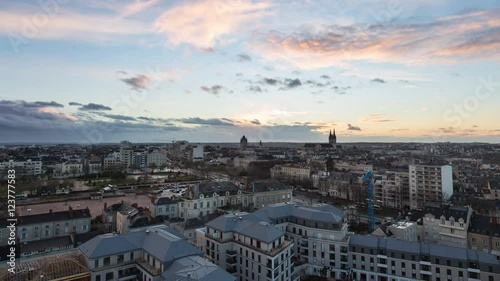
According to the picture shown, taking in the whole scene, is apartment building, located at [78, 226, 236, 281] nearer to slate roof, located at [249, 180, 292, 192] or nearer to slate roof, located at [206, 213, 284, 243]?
slate roof, located at [206, 213, 284, 243]

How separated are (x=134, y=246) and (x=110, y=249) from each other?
141 cm

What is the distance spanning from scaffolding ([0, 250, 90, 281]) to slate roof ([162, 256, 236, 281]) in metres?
5.27

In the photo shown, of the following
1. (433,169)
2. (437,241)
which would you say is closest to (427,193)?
(433,169)

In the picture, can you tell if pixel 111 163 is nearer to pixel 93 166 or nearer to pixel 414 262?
pixel 93 166

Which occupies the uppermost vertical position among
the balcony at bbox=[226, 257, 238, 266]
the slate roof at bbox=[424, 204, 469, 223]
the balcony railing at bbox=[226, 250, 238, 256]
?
the slate roof at bbox=[424, 204, 469, 223]

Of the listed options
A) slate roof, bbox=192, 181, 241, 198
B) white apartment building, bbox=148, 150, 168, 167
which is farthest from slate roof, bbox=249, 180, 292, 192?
white apartment building, bbox=148, 150, 168, 167

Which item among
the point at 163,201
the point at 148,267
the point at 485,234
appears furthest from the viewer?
the point at 163,201

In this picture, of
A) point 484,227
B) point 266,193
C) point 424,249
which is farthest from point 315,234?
point 484,227

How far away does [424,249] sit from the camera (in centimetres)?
2377

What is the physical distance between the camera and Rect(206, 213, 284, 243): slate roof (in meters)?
21.3

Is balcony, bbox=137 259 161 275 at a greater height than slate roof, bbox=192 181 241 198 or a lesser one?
lesser

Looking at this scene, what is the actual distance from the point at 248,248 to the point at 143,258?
23.1 ft

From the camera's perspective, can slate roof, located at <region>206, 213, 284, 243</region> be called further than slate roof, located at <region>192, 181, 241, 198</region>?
No

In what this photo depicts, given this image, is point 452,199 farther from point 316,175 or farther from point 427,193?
point 316,175
